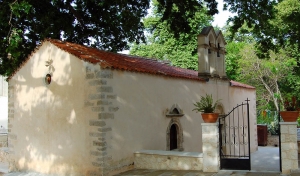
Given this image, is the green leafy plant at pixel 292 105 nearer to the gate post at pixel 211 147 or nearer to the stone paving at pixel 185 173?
the stone paving at pixel 185 173

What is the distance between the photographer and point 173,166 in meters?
8.42

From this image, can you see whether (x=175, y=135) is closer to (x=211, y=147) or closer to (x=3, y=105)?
(x=211, y=147)

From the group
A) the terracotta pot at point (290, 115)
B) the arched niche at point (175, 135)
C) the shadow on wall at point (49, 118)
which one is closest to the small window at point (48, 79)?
the shadow on wall at point (49, 118)

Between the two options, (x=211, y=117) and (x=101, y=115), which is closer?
(x=211, y=117)

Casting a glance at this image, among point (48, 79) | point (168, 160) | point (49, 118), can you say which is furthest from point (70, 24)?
point (168, 160)

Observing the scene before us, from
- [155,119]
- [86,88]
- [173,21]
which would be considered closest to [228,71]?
[173,21]

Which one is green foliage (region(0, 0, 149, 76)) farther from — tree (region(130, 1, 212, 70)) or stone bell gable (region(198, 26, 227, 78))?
tree (region(130, 1, 212, 70))

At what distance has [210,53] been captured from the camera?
1462 centimetres

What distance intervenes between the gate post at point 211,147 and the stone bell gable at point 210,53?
618 centimetres

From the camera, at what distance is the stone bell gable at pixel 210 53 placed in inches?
545

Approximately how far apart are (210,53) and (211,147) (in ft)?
24.6

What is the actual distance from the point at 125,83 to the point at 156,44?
21.4 metres

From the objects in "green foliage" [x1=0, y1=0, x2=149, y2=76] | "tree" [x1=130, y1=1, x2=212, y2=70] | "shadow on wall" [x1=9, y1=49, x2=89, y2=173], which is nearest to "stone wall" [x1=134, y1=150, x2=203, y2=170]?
"shadow on wall" [x1=9, y1=49, x2=89, y2=173]

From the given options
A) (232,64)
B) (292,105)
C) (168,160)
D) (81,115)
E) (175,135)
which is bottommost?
(168,160)
